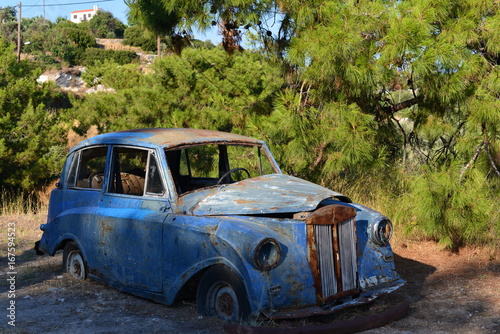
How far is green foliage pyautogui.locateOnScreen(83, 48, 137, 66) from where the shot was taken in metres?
46.0

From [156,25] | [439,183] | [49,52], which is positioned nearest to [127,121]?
[156,25]

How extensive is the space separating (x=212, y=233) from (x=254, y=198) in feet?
1.89

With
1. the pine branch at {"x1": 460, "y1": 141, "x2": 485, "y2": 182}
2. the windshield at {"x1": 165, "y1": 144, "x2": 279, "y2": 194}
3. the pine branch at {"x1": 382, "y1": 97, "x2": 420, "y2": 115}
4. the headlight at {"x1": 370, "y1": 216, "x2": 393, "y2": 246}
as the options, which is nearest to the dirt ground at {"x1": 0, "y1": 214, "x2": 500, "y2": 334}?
the headlight at {"x1": 370, "y1": 216, "x2": 393, "y2": 246}

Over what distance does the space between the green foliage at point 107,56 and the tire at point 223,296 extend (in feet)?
141

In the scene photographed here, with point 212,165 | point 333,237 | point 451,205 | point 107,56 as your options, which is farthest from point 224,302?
point 107,56

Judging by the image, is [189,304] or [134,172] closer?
[189,304]

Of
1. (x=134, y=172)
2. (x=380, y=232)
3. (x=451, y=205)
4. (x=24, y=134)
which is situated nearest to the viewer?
(x=380, y=232)

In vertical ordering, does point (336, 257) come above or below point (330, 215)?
below

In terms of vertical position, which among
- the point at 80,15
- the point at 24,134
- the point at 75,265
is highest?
the point at 80,15

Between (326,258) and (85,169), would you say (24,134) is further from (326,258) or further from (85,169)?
(326,258)

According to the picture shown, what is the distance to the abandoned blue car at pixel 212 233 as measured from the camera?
4.24 metres

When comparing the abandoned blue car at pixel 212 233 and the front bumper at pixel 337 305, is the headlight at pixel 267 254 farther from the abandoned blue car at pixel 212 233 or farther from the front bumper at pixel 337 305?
the front bumper at pixel 337 305

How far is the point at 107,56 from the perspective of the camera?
45875 millimetres

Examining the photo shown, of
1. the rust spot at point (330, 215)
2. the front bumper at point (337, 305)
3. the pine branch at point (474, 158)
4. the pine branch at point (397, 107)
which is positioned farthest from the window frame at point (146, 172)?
the pine branch at point (397, 107)
